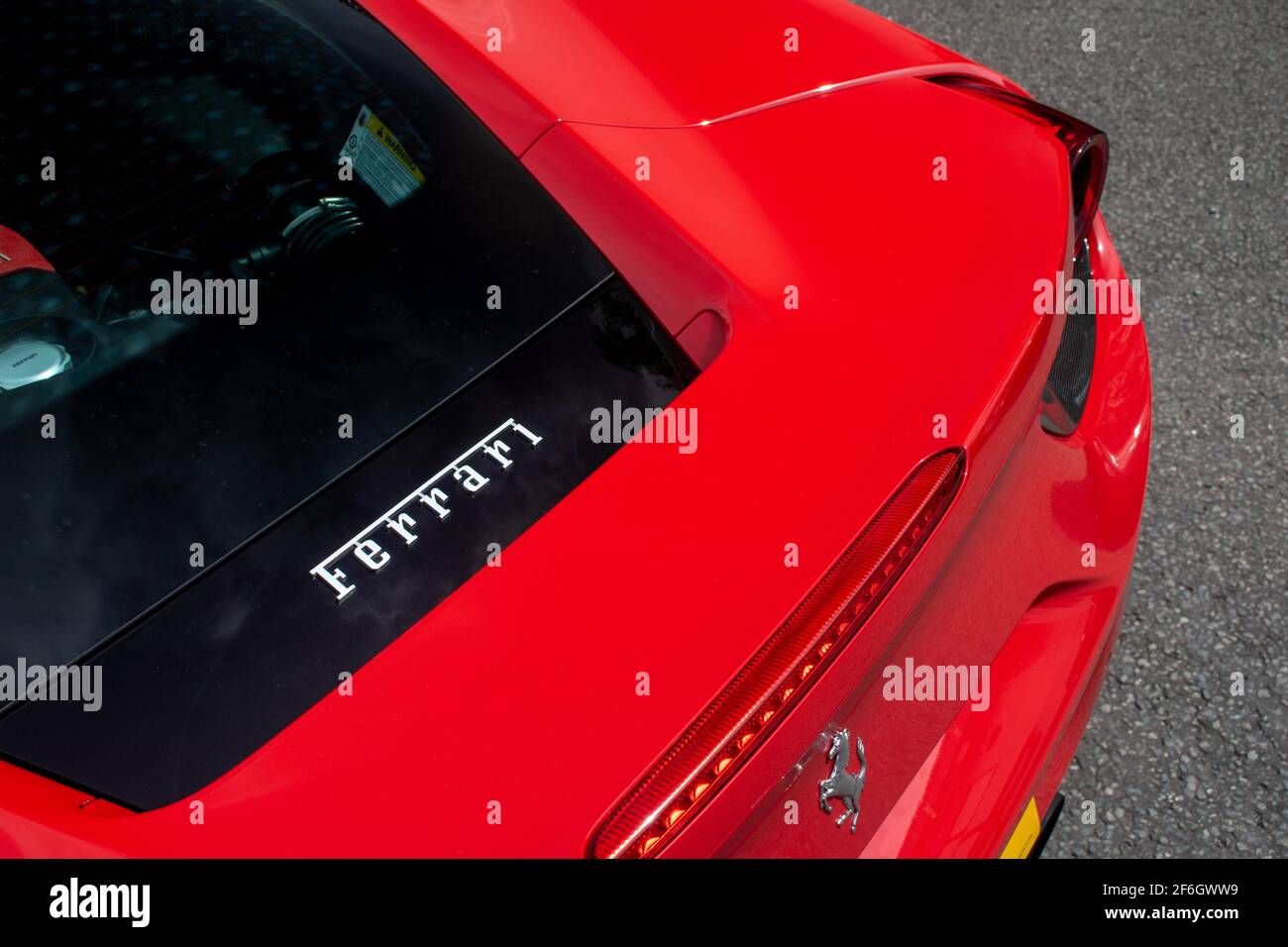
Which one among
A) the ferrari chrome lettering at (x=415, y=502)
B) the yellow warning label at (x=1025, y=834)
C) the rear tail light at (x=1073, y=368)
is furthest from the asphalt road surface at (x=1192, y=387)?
the ferrari chrome lettering at (x=415, y=502)

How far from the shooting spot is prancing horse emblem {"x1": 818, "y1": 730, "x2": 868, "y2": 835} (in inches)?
46.9

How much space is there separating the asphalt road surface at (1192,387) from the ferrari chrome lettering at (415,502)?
4.69 ft

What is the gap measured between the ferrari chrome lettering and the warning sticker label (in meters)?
0.41

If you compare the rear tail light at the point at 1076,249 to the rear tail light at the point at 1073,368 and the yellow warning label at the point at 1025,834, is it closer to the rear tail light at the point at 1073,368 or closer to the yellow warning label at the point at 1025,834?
the rear tail light at the point at 1073,368

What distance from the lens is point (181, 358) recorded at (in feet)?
4.27

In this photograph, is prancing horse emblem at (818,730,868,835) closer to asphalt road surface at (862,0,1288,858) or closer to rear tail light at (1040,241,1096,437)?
rear tail light at (1040,241,1096,437)

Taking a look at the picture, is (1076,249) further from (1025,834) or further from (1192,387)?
(1192,387)

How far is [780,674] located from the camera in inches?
43.8

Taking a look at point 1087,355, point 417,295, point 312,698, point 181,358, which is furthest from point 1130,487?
point 181,358

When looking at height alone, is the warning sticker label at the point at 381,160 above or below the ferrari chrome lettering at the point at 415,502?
above

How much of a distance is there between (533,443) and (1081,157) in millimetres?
979

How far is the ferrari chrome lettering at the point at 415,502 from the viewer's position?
1207 millimetres

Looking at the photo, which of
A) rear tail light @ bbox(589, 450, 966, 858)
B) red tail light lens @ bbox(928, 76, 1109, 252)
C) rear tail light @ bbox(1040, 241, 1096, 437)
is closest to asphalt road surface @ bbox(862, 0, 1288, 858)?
rear tail light @ bbox(1040, 241, 1096, 437)
